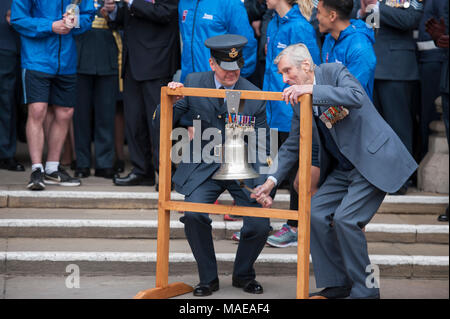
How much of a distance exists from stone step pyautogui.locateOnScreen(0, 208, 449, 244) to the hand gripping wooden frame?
1.06m

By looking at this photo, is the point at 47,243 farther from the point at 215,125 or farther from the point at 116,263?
the point at 215,125

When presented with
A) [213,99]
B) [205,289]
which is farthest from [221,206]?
[213,99]

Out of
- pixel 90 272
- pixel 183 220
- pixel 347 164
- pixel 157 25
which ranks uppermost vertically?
pixel 157 25

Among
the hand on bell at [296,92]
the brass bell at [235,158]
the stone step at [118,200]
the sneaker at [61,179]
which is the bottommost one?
the stone step at [118,200]

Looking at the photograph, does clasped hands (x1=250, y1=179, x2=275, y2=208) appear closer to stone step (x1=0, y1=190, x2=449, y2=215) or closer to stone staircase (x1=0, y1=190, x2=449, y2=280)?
stone staircase (x1=0, y1=190, x2=449, y2=280)

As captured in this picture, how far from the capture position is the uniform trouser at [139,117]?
728 cm

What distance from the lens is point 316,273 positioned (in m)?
5.30

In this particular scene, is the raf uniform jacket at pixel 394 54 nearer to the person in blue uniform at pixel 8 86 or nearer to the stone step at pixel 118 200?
the stone step at pixel 118 200

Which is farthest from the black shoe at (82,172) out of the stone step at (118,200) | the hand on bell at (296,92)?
the hand on bell at (296,92)

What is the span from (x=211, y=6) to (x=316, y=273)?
8.57 feet

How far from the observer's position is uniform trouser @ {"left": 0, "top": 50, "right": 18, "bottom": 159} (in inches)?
299

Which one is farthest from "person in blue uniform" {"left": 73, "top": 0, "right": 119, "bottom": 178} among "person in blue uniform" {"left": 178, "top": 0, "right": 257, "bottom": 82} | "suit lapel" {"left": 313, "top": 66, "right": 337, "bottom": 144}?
"suit lapel" {"left": 313, "top": 66, "right": 337, "bottom": 144}

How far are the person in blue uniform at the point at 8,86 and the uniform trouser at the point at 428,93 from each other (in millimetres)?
4041
